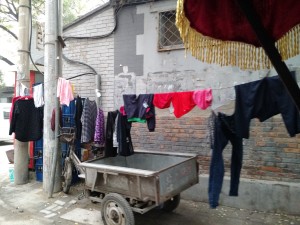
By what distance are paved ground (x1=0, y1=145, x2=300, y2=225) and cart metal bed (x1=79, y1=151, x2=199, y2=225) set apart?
1.93 ft

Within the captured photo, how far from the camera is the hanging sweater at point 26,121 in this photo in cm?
625

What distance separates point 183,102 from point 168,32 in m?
2.33

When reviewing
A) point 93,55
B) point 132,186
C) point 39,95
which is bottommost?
point 132,186

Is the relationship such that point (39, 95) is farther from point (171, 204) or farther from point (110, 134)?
point (171, 204)

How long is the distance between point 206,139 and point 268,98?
7.86ft

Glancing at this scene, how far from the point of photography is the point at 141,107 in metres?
4.56

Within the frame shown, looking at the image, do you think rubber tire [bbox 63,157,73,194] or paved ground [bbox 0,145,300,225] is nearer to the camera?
paved ground [bbox 0,145,300,225]

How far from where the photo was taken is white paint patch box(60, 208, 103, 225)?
4676 mm

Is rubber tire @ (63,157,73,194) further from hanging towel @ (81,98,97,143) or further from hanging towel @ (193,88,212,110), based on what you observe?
hanging towel @ (193,88,212,110)

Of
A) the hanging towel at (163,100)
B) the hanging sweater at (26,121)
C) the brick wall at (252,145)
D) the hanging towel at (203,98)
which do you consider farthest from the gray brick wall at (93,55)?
the hanging towel at (203,98)

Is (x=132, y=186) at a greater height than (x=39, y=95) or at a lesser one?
lesser

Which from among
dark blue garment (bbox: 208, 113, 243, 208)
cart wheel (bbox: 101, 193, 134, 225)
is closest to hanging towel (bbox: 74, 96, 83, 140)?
cart wheel (bbox: 101, 193, 134, 225)

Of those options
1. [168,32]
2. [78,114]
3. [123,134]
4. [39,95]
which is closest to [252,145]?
[123,134]

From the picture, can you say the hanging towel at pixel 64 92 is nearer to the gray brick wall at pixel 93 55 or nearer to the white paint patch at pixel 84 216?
the gray brick wall at pixel 93 55
